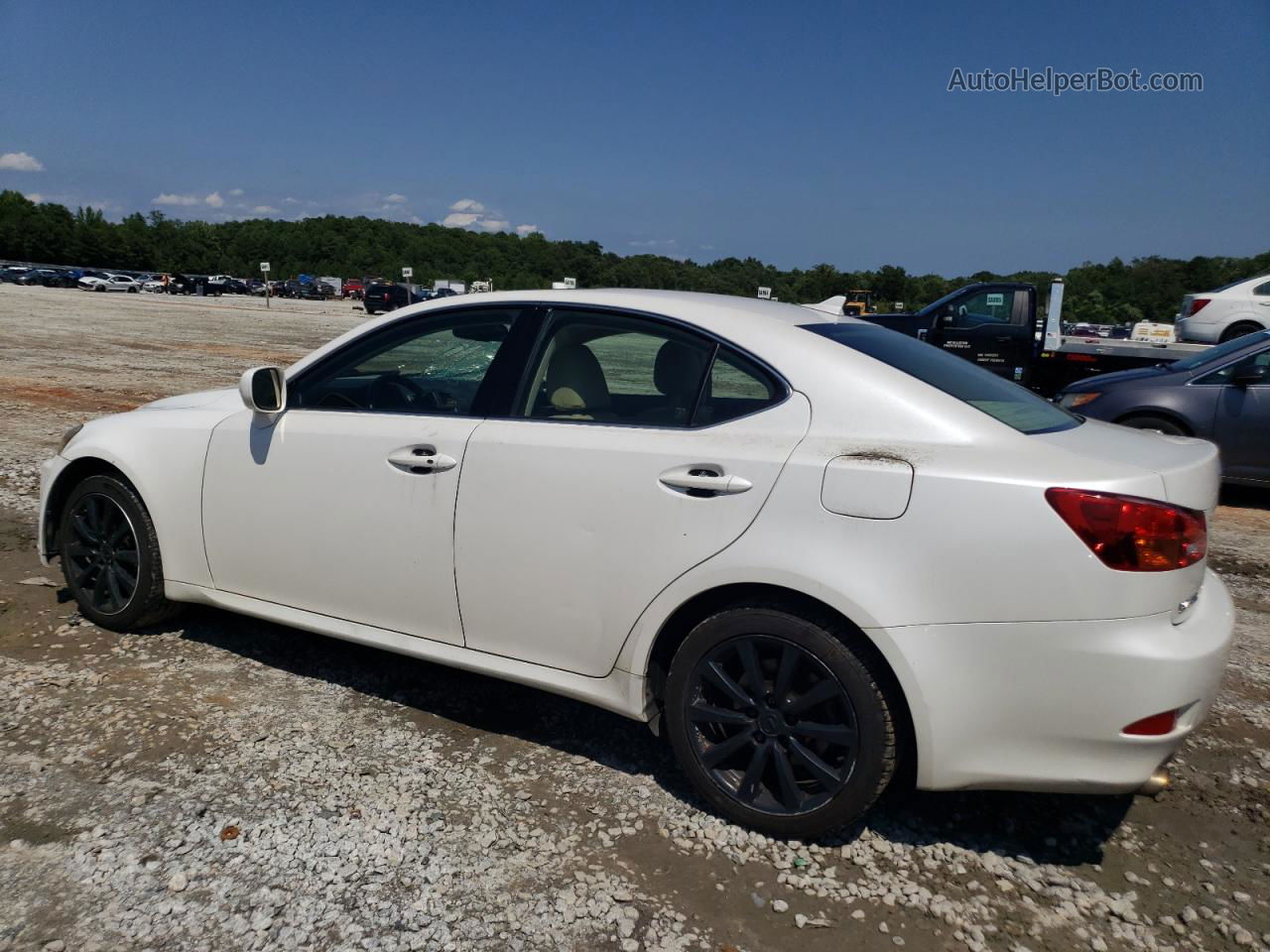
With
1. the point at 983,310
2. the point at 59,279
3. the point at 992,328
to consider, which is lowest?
the point at 992,328

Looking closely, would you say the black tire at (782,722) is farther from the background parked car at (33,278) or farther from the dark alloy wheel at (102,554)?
the background parked car at (33,278)

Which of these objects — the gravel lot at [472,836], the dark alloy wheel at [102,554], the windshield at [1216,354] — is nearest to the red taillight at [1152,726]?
the gravel lot at [472,836]

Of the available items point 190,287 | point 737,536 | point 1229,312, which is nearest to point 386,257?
point 190,287

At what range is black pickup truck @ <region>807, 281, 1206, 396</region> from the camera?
38.5ft

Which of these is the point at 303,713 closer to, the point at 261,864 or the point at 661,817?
the point at 261,864

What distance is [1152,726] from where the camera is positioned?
250cm

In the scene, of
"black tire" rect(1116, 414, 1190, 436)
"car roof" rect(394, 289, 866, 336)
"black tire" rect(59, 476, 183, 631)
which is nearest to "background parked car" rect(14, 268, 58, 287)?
"black tire" rect(59, 476, 183, 631)

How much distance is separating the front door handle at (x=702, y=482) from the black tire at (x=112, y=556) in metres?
2.48

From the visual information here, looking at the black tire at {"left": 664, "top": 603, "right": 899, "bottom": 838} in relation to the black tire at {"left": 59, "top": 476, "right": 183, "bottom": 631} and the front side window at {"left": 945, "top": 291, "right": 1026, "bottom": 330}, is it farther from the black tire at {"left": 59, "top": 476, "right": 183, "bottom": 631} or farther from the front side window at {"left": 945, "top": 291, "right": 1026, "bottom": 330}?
the front side window at {"left": 945, "top": 291, "right": 1026, "bottom": 330}

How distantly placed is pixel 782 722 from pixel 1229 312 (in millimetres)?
15757

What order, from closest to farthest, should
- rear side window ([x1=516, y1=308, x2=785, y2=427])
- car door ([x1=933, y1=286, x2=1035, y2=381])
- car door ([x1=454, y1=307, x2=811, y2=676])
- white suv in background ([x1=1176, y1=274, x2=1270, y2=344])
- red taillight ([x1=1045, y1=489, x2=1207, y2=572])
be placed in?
1. red taillight ([x1=1045, y1=489, x2=1207, y2=572])
2. car door ([x1=454, y1=307, x2=811, y2=676])
3. rear side window ([x1=516, y1=308, x2=785, y2=427])
4. car door ([x1=933, y1=286, x2=1035, y2=381])
5. white suv in background ([x1=1176, y1=274, x2=1270, y2=344])

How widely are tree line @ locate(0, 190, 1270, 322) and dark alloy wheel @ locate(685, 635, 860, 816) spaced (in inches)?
1373

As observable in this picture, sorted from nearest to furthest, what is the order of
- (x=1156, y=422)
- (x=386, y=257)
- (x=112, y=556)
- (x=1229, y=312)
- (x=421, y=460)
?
(x=421, y=460) → (x=112, y=556) → (x=1156, y=422) → (x=1229, y=312) → (x=386, y=257)

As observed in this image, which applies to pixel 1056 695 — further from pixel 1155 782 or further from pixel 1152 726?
pixel 1155 782
